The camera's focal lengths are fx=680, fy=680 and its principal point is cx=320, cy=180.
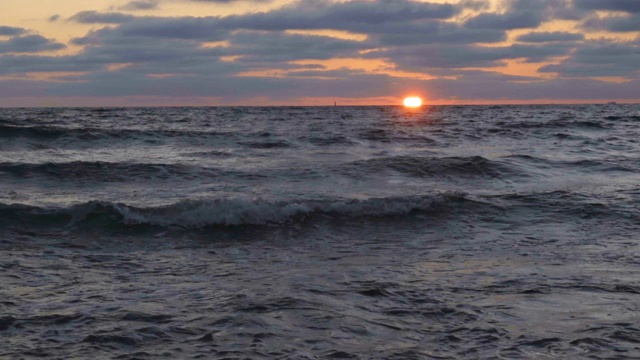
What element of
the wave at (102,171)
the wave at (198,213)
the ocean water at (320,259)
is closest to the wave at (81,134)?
the ocean water at (320,259)

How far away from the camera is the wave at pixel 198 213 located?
11.2 meters

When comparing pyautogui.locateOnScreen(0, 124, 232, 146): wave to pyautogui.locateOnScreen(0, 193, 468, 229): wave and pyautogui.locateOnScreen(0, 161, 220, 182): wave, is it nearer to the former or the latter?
pyautogui.locateOnScreen(0, 161, 220, 182): wave

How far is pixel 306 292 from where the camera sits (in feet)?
23.1

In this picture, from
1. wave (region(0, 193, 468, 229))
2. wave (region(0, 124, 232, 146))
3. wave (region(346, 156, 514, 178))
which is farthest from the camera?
wave (region(0, 124, 232, 146))

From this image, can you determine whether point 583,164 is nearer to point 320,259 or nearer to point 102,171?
point 102,171

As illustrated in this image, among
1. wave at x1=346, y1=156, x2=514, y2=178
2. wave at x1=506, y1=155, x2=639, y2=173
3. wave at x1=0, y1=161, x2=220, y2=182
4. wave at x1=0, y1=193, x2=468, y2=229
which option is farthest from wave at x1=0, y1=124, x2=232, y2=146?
wave at x1=0, y1=193, x2=468, y2=229

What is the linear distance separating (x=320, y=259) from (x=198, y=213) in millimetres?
3503

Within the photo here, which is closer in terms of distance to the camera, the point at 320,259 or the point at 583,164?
the point at 320,259

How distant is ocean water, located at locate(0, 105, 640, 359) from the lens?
221 inches

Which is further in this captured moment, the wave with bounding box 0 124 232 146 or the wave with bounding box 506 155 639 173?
the wave with bounding box 0 124 232 146

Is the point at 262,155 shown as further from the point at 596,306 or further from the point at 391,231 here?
the point at 596,306

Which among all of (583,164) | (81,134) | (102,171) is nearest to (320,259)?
(102,171)

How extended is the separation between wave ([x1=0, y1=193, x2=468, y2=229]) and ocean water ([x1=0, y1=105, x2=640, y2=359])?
38 mm

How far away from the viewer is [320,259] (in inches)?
347
